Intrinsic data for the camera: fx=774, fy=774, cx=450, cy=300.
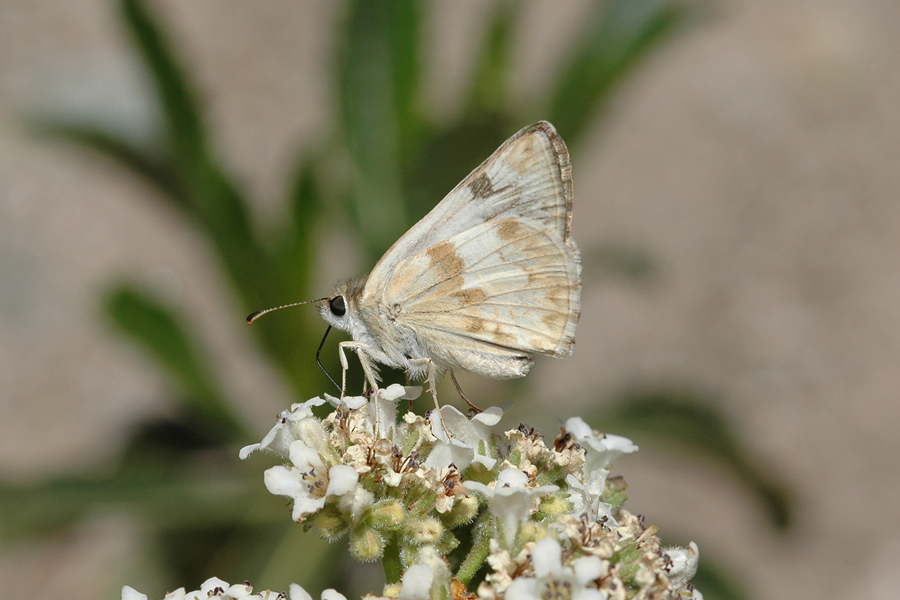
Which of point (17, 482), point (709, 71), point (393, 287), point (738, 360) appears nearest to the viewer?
point (393, 287)

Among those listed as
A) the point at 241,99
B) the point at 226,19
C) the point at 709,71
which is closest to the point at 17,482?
the point at 241,99

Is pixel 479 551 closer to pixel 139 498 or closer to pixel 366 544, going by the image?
pixel 366 544

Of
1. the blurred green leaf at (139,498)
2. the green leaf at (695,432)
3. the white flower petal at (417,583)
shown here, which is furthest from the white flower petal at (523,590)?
the green leaf at (695,432)

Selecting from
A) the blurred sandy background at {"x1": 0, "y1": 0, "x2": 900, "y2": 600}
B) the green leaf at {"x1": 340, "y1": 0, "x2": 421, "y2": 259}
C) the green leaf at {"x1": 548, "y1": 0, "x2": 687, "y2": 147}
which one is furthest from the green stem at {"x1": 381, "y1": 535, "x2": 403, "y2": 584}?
the green leaf at {"x1": 548, "y1": 0, "x2": 687, "y2": 147}

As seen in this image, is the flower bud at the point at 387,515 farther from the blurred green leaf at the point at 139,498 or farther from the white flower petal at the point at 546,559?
the blurred green leaf at the point at 139,498

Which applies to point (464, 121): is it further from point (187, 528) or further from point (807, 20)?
point (807, 20)

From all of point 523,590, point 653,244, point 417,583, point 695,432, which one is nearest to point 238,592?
point 417,583
